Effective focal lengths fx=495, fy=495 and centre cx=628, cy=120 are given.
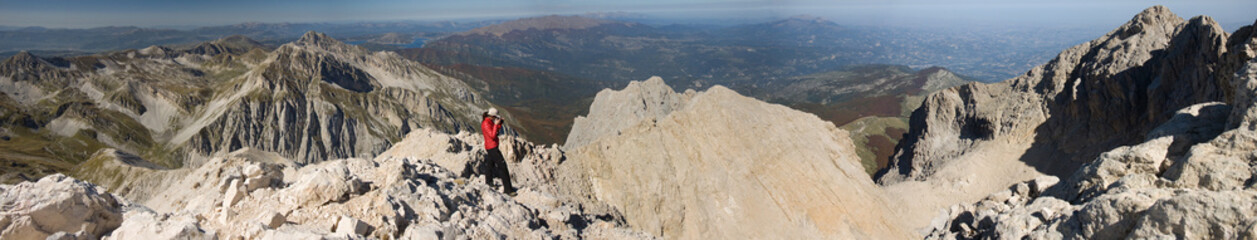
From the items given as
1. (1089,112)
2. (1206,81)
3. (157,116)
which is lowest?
(157,116)

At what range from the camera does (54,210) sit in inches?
291

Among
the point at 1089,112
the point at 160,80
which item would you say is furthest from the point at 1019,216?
the point at 160,80

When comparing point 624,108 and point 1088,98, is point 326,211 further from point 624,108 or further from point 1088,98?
point 624,108

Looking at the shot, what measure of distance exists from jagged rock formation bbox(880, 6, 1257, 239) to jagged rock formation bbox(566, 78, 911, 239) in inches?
196

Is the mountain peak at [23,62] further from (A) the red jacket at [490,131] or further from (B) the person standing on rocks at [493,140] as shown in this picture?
(A) the red jacket at [490,131]

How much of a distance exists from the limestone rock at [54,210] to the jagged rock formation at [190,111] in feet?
304

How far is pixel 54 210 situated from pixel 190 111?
159 meters

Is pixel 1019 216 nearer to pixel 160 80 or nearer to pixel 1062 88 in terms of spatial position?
pixel 1062 88

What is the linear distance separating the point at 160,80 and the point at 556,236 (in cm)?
19715

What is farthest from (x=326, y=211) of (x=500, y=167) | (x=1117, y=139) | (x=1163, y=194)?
(x=1117, y=139)

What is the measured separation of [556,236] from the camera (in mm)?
12836

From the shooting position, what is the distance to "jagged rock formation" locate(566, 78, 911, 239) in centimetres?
2409

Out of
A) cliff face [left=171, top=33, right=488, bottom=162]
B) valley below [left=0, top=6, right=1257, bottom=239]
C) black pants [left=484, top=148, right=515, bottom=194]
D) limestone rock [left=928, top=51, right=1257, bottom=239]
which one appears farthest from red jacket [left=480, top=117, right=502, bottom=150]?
cliff face [left=171, top=33, right=488, bottom=162]

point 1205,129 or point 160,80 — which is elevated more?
point 1205,129
